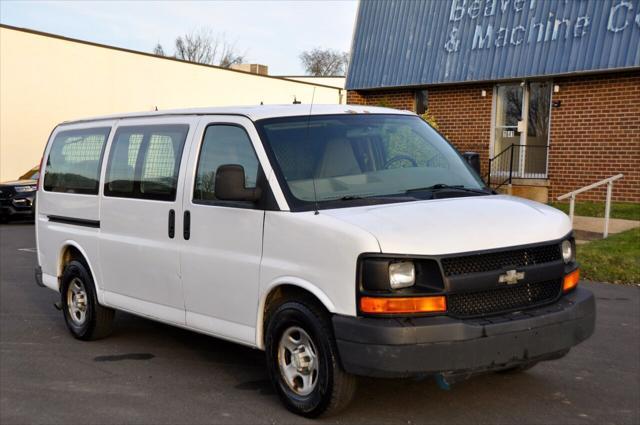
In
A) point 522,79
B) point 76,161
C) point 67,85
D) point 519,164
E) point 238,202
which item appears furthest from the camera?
point 67,85

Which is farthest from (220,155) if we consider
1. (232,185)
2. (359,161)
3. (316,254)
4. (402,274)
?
(402,274)

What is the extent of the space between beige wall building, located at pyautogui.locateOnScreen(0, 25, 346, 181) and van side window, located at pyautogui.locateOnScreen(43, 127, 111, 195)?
15165 mm

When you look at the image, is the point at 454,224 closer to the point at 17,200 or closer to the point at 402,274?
the point at 402,274

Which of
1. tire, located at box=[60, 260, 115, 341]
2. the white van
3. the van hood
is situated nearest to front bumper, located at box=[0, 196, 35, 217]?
tire, located at box=[60, 260, 115, 341]

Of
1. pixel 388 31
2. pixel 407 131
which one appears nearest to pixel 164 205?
pixel 407 131

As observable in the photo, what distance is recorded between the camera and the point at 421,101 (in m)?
22.1

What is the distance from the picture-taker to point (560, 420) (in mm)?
Result: 4922

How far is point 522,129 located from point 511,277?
50.4 ft

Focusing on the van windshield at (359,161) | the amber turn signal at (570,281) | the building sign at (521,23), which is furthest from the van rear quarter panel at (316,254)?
the building sign at (521,23)

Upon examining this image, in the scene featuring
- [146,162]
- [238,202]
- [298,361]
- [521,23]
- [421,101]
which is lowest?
[298,361]

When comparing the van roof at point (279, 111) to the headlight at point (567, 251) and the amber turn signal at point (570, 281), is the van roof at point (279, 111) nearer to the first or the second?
the headlight at point (567, 251)

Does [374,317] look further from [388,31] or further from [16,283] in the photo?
[388,31]

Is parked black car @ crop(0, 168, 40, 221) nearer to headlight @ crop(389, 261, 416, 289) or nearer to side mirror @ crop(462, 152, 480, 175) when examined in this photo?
side mirror @ crop(462, 152, 480, 175)

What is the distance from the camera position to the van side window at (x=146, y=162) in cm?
614
